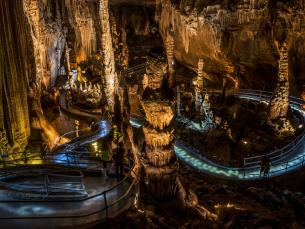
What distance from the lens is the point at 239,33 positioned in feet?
55.7

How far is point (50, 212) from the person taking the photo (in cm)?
583

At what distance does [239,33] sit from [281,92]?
14.6 feet

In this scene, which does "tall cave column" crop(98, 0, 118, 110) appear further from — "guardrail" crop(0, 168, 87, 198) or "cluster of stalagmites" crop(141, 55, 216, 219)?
"guardrail" crop(0, 168, 87, 198)

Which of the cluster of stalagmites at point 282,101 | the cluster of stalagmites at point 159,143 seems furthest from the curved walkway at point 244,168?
the cluster of stalagmites at point 159,143

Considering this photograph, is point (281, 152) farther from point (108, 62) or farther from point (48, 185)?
point (48, 185)

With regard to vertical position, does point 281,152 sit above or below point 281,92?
below

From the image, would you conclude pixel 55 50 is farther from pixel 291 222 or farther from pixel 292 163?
pixel 291 222

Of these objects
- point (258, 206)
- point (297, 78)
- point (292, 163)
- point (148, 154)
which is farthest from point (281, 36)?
point (148, 154)

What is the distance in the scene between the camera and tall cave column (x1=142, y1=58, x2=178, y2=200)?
23.5 feet

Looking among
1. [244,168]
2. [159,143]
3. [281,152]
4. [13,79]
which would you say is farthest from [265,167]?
[13,79]

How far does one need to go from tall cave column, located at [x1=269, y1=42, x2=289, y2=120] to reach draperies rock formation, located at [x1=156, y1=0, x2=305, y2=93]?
2065 millimetres

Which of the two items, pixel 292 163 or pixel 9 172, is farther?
pixel 292 163

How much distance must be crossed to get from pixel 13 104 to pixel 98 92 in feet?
27.9

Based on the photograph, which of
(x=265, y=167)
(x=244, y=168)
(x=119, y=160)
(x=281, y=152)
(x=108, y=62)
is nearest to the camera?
(x=119, y=160)
